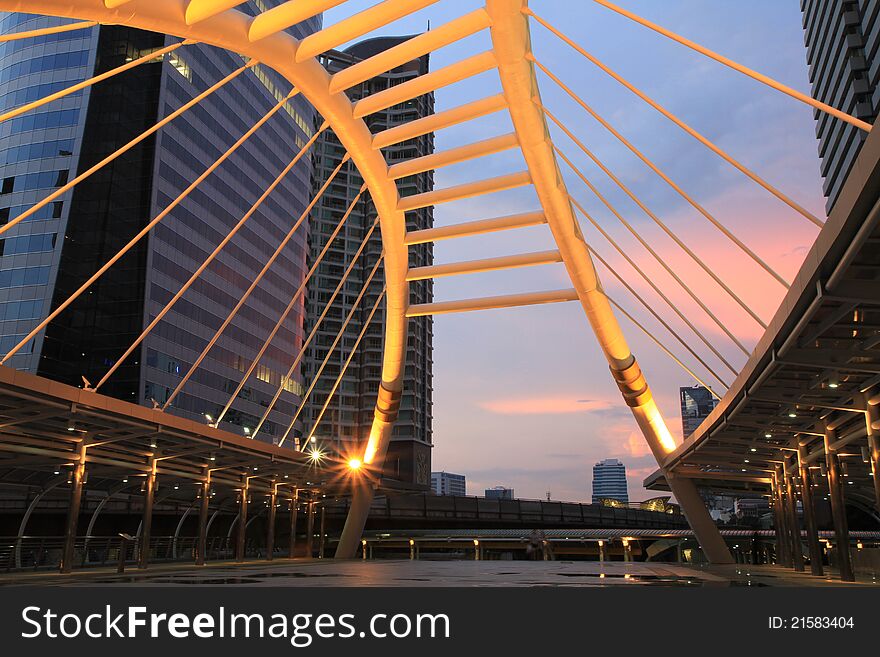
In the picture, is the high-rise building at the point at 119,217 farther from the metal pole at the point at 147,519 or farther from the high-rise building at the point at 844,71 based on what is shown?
the high-rise building at the point at 844,71

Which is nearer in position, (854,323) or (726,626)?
(726,626)

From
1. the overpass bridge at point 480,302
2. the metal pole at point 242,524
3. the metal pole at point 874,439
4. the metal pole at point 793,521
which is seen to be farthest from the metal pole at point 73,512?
the metal pole at point 793,521

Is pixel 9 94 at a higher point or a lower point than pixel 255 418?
higher

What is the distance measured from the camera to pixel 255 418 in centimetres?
8700

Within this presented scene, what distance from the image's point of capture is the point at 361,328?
12262 centimetres

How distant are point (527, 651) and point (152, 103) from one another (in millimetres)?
76987

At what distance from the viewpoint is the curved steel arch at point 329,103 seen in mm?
14773

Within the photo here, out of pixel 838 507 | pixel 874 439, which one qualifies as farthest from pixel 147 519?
pixel 838 507

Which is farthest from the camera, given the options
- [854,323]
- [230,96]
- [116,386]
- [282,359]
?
[282,359]

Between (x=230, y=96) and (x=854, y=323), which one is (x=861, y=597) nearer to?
(x=854, y=323)

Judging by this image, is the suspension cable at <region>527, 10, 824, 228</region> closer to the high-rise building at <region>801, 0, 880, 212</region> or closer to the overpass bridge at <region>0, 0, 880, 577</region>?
the overpass bridge at <region>0, 0, 880, 577</region>

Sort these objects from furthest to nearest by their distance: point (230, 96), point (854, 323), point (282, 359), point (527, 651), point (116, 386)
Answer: point (282, 359)
point (230, 96)
point (116, 386)
point (854, 323)
point (527, 651)

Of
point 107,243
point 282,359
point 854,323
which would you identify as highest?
point 107,243

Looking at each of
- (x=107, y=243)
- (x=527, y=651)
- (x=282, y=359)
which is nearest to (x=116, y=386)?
(x=107, y=243)
